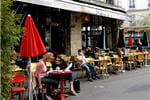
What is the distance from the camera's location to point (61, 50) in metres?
17.6

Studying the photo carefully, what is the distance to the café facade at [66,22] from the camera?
14.4m

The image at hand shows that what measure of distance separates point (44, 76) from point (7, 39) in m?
3.50

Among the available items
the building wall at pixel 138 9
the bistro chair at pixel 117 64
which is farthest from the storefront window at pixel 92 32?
the building wall at pixel 138 9

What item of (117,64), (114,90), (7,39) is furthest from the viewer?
(117,64)

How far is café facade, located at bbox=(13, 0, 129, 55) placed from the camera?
566 inches

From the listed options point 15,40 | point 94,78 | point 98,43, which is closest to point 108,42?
point 98,43

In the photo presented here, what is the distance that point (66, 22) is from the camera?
58.2ft

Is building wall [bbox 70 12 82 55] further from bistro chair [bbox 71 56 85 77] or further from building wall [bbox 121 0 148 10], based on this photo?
building wall [bbox 121 0 148 10]

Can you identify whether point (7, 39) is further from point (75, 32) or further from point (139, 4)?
point (139, 4)

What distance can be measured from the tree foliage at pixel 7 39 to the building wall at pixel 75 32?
42.3ft

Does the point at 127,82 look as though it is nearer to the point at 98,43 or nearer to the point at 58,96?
the point at 58,96

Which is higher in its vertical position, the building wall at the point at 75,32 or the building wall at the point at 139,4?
the building wall at the point at 139,4

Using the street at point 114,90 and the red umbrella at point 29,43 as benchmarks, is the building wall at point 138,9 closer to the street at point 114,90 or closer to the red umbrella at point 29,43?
the street at point 114,90

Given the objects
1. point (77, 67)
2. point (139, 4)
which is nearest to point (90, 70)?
point (77, 67)
